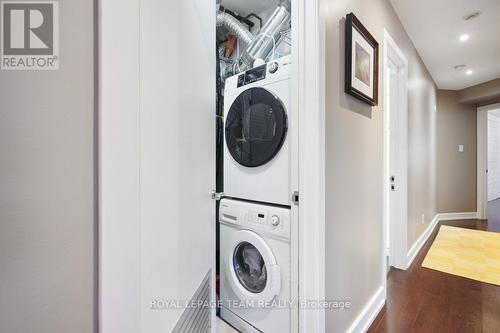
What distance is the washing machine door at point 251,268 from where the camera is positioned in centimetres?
135

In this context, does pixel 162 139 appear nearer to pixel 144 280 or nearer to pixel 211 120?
pixel 144 280

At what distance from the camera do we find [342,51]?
1.33 metres

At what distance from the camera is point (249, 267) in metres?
1.63

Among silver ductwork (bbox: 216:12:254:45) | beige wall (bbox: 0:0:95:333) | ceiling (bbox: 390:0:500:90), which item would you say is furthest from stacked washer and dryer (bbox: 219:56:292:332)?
ceiling (bbox: 390:0:500:90)

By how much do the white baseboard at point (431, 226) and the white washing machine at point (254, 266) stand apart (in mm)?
1900

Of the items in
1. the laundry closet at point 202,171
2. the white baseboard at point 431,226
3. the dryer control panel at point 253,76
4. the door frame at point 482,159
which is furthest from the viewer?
the door frame at point 482,159

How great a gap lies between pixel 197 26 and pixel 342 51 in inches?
32.7

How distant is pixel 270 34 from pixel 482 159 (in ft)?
17.2

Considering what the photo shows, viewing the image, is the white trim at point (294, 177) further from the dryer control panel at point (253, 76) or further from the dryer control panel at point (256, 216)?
the dryer control panel at point (253, 76)

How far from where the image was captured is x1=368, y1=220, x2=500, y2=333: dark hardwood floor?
5.33ft

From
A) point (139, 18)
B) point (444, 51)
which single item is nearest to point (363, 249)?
point (139, 18)

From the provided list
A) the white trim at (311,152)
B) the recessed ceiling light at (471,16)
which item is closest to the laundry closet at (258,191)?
the white trim at (311,152)

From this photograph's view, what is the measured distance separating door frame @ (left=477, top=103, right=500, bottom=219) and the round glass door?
530 cm

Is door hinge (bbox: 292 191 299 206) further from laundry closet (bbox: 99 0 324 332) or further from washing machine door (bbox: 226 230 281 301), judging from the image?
washing machine door (bbox: 226 230 281 301)
